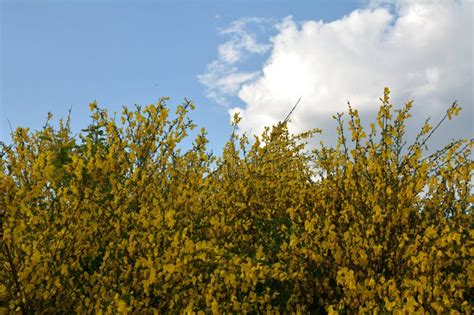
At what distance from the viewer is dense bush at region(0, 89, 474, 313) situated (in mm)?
2984

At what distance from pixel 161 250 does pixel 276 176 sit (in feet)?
7.30

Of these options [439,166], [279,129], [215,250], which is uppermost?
[279,129]

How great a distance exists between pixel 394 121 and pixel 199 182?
1.89 meters

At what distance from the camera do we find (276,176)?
5301 millimetres

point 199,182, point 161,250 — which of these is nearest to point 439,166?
point 199,182

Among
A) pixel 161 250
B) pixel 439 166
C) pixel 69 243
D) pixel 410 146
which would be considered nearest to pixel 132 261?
pixel 161 250

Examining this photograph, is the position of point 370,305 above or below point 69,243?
below

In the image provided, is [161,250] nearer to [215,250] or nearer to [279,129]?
[215,250]

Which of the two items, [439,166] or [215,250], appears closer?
[215,250]

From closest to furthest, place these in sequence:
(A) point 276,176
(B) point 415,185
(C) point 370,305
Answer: (C) point 370,305 → (B) point 415,185 → (A) point 276,176

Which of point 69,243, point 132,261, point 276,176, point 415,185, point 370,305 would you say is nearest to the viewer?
point 370,305

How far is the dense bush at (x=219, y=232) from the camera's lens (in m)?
2.98

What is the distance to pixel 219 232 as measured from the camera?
425 centimetres

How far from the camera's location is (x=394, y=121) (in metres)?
4.13
